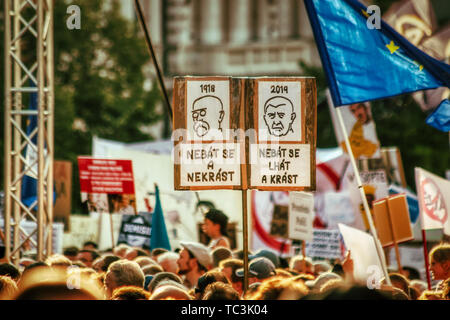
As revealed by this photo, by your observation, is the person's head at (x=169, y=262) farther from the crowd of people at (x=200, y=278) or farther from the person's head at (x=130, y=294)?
the person's head at (x=130, y=294)

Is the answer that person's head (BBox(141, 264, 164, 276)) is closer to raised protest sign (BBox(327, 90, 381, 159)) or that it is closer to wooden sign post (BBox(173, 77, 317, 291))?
wooden sign post (BBox(173, 77, 317, 291))

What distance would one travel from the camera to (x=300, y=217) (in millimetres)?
10016

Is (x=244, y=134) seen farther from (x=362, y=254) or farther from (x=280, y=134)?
(x=362, y=254)

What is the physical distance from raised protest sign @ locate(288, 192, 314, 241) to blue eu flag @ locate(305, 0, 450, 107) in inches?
116

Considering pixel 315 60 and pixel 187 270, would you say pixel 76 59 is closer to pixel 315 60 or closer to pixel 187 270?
pixel 315 60

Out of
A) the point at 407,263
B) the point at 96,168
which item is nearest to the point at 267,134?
the point at 96,168

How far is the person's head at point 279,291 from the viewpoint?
4.24 meters

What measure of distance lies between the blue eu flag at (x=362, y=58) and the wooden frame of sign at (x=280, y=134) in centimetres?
99

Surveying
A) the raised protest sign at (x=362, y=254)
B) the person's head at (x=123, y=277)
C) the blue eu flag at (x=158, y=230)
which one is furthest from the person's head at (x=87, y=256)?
the person's head at (x=123, y=277)

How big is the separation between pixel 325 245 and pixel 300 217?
6.02 ft

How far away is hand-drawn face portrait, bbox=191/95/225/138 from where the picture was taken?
6.10 m

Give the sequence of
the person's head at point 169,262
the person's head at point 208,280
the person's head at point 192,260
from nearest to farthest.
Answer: the person's head at point 208,280 < the person's head at point 192,260 < the person's head at point 169,262

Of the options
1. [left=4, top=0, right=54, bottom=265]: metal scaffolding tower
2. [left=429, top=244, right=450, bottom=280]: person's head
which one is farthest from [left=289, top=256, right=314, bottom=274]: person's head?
[left=4, top=0, right=54, bottom=265]: metal scaffolding tower

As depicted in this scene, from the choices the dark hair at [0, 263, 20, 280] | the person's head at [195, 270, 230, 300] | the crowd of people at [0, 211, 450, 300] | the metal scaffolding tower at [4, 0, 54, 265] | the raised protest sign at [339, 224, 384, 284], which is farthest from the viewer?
the metal scaffolding tower at [4, 0, 54, 265]
